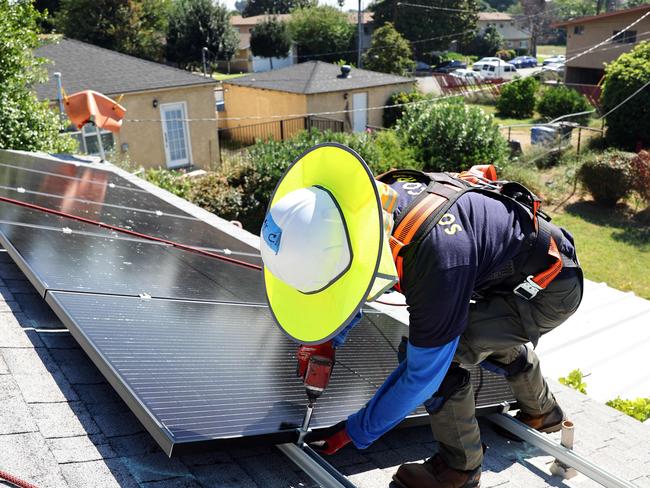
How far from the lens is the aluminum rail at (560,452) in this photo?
11.1 feet

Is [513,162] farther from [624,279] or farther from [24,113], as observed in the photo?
[24,113]

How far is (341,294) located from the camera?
114 inches

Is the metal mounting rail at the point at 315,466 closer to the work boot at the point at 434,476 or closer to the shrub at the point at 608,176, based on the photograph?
the work boot at the point at 434,476

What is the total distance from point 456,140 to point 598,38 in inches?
1027

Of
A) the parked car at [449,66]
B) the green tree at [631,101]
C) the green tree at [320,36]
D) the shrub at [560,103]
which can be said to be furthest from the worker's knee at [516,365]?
the green tree at [320,36]

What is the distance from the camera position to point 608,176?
63.2 feet

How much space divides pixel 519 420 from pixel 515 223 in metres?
1.45

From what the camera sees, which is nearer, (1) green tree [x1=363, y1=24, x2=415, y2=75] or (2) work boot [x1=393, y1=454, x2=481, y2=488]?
(2) work boot [x1=393, y1=454, x2=481, y2=488]

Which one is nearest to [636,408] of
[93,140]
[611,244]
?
[611,244]

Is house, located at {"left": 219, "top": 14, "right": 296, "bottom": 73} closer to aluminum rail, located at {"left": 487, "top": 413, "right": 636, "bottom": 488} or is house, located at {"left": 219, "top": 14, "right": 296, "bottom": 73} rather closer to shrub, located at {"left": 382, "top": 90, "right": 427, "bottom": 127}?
shrub, located at {"left": 382, "top": 90, "right": 427, "bottom": 127}

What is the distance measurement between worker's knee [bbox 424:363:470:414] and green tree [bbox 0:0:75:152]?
9.69m

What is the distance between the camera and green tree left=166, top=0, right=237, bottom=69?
161 feet

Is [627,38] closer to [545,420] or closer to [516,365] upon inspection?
[545,420]

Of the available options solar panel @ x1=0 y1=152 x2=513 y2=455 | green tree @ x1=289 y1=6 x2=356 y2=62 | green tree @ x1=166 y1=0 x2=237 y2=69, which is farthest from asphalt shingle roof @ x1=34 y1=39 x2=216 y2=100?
green tree @ x1=289 y1=6 x2=356 y2=62
